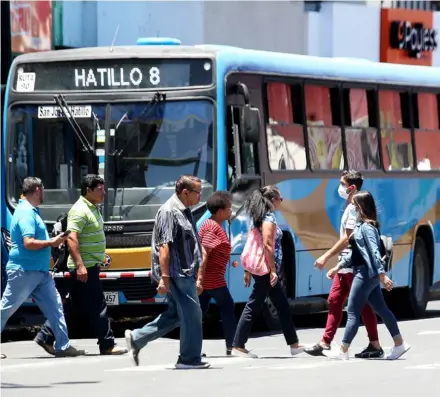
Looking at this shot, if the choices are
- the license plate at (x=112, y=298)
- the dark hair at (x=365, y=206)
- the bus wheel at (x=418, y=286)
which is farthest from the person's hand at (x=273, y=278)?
the bus wheel at (x=418, y=286)

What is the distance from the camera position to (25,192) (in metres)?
14.3

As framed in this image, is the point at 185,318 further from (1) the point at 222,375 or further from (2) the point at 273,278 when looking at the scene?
(2) the point at 273,278

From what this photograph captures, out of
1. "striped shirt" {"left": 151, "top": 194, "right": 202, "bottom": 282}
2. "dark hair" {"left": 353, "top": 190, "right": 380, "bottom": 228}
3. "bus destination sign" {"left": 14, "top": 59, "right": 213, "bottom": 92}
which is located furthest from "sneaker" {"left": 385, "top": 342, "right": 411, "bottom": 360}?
"bus destination sign" {"left": 14, "top": 59, "right": 213, "bottom": 92}

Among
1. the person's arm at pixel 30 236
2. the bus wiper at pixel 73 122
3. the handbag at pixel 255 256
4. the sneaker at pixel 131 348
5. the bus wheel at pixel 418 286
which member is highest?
the bus wiper at pixel 73 122

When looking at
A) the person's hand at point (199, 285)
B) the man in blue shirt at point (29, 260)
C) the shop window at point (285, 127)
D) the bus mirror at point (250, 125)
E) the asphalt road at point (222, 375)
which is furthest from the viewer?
the shop window at point (285, 127)

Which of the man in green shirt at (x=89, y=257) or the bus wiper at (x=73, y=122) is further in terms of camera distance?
the bus wiper at (x=73, y=122)

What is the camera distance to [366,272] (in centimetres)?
1409

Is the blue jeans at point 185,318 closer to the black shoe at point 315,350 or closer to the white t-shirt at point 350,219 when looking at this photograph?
the black shoe at point 315,350

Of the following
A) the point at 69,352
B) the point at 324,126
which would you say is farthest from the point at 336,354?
the point at 324,126

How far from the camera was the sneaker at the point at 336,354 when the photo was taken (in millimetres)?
14297

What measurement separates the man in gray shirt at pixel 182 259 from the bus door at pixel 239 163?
12.5 feet

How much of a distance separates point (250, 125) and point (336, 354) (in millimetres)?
3284

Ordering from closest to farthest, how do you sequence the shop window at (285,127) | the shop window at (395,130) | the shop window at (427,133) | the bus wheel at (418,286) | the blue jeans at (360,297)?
the blue jeans at (360,297) < the shop window at (285,127) < the shop window at (395,130) < the bus wheel at (418,286) < the shop window at (427,133)

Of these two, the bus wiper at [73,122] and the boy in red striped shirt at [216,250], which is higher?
the bus wiper at [73,122]
